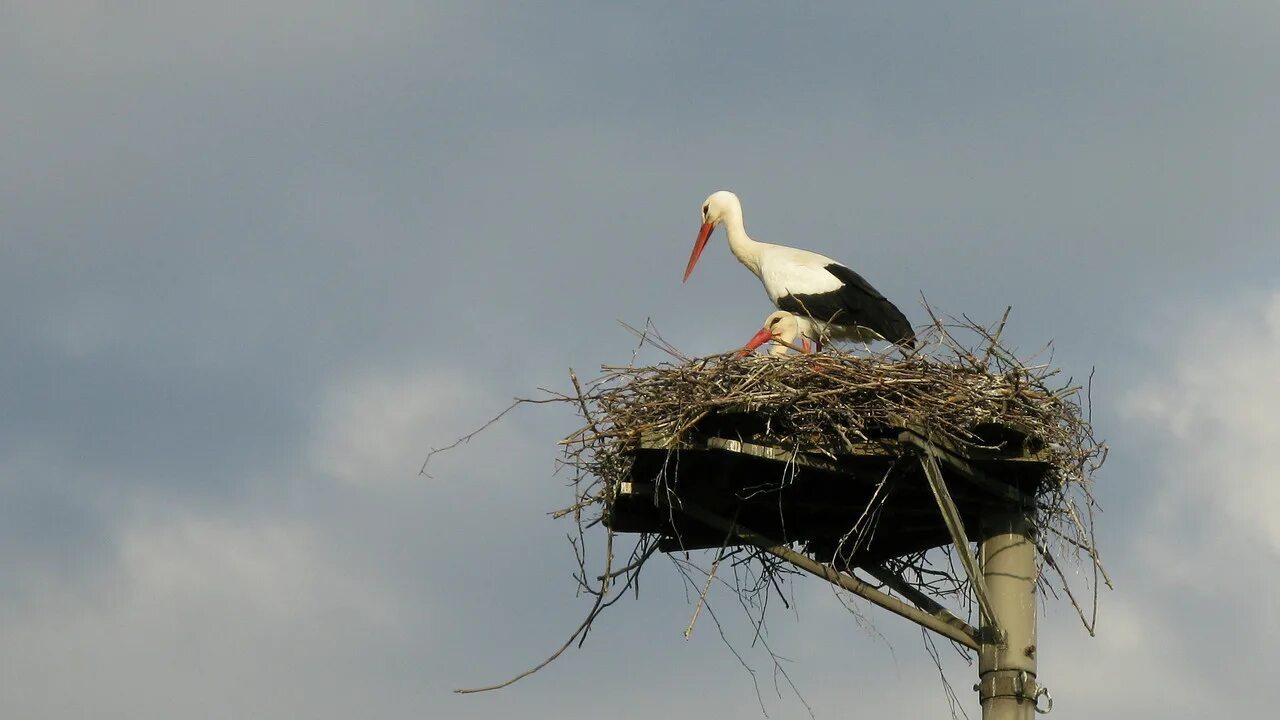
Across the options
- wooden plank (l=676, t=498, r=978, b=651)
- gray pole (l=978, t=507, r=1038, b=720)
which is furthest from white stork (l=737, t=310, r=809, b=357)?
gray pole (l=978, t=507, r=1038, b=720)

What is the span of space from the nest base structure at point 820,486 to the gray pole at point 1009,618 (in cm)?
12

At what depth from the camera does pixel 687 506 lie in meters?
7.13

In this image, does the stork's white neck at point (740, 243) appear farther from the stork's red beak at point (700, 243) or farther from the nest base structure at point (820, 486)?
the nest base structure at point (820, 486)

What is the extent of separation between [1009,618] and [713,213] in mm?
5816

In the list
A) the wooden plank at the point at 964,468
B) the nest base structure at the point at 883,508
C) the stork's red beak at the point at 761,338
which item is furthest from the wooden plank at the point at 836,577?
the stork's red beak at the point at 761,338

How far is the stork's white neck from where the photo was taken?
10.9 meters

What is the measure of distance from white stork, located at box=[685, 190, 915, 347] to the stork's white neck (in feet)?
0.88

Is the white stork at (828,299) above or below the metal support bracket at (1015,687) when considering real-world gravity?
above

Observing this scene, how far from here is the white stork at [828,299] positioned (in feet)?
31.7

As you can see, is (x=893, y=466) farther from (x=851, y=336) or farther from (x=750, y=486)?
(x=851, y=336)

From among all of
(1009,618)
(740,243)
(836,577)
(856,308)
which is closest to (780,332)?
(856,308)

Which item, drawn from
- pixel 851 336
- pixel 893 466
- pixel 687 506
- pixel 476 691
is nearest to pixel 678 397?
pixel 687 506

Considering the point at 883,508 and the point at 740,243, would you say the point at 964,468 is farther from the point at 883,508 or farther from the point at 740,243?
the point at 740,243

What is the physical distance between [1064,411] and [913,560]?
1038mm
